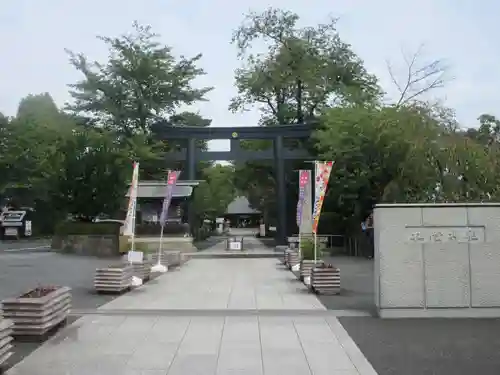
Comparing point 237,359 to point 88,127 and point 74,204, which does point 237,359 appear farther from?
point 88,127

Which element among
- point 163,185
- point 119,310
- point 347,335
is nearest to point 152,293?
point 119,310

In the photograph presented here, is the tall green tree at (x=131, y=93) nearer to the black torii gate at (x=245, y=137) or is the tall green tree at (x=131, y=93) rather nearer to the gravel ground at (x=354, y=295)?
the black torii gate at (x=245, y=137)

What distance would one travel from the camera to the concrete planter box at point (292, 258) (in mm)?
20600

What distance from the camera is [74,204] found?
3075 centimetres

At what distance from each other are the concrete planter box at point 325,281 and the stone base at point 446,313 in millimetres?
3402

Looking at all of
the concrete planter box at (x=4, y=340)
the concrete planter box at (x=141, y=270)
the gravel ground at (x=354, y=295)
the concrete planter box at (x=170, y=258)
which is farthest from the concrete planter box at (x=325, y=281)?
the concrete planter box at (x=170, y=258)

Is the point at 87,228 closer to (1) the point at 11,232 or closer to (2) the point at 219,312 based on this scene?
(1) the point at 11,232

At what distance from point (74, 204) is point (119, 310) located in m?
21.4

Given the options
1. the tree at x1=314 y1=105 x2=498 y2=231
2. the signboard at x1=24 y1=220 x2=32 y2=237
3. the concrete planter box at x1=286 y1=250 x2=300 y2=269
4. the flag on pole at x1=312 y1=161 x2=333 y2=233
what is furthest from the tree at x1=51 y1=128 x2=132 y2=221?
the signboard at x1=24 y1=220 x2=32 y2=237

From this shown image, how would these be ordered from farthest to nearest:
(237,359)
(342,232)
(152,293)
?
(342,232) → (152,293) → (237,359)

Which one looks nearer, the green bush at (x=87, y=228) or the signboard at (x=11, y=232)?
the green bush at (x=87, y=228)

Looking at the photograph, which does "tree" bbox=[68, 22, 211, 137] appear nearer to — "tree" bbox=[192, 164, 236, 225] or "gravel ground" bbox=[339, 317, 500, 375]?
"tree" bbox=[192, 164, 236, 225]

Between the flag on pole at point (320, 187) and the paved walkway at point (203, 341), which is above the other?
the flag on pole at point (320, 187)

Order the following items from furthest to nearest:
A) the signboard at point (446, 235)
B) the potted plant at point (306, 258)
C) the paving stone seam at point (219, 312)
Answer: the potted plant at point (306, 258) < the paving stone seam at point (219, 312) < the signboard at point (446, 235)
